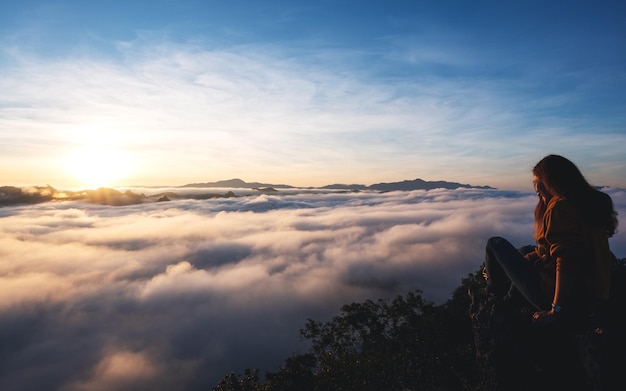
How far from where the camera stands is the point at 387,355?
2091 centimetres

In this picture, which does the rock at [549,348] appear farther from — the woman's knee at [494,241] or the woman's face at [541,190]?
the woman's face at [541,190]

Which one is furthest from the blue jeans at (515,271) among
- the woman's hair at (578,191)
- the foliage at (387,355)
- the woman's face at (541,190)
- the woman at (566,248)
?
the foliage at (387,355)

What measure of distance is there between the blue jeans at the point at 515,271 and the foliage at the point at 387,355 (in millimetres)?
13308

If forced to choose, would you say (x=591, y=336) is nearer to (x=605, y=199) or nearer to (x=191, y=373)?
(x=605, y=199)

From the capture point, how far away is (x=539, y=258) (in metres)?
4.75

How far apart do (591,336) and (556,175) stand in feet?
9.20

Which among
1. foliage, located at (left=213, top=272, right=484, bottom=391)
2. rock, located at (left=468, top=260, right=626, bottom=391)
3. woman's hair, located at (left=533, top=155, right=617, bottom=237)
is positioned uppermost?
woman's hair, located at (left=533, top=155, right=617, bottom=237)

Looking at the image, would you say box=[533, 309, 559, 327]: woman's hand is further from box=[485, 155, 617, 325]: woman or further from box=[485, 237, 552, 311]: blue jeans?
box=[485, 237, 552, 311]: blue jeans

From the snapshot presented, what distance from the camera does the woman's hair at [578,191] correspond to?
3.98 m

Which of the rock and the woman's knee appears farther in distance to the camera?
the woman's knee

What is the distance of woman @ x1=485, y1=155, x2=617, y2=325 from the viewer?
156 inches

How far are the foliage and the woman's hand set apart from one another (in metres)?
13.9

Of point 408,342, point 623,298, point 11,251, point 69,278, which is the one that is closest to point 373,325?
point 408,342

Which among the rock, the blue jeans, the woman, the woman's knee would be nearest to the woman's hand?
the woman
